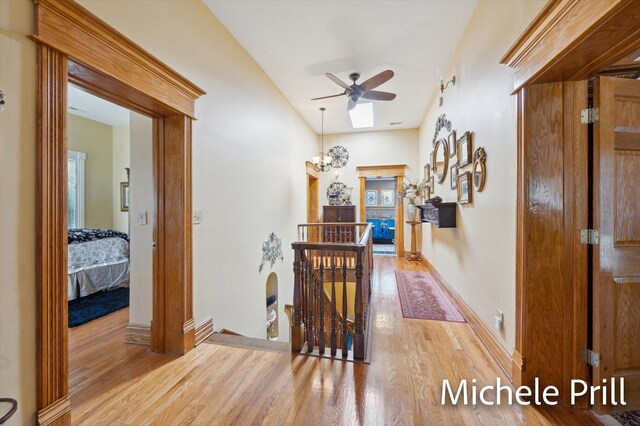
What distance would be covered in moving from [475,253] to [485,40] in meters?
1.96

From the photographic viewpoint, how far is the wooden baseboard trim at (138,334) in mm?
2322

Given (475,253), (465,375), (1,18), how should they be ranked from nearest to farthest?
(1,18) → (465,375) → (475,253)

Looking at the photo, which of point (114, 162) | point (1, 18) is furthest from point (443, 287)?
point (114, 162)

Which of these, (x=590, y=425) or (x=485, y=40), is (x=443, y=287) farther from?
(x=485, y=40)

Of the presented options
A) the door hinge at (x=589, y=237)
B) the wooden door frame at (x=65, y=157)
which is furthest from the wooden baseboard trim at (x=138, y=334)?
the door hinge at (x=589, y=237)

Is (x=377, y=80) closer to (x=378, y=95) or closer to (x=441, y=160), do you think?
(x=378, y=95)

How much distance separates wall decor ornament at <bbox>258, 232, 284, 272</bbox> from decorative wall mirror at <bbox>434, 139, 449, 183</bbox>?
110 inches

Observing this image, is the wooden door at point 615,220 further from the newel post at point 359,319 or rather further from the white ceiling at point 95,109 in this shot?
the white ceiling at point 95,109

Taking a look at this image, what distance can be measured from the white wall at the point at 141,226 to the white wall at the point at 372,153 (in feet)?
16.6

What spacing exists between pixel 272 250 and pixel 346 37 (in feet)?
9.94

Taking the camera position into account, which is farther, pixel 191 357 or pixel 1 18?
pixel 191 357

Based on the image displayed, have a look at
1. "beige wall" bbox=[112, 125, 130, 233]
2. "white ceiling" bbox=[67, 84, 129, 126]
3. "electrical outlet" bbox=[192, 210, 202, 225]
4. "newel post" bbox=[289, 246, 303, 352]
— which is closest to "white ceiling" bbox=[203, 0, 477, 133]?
"electrical outlet" bbox=[192, 210, 202, 225]

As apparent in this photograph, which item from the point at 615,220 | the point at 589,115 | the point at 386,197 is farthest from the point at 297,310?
the point at 386,197

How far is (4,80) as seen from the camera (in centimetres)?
117
